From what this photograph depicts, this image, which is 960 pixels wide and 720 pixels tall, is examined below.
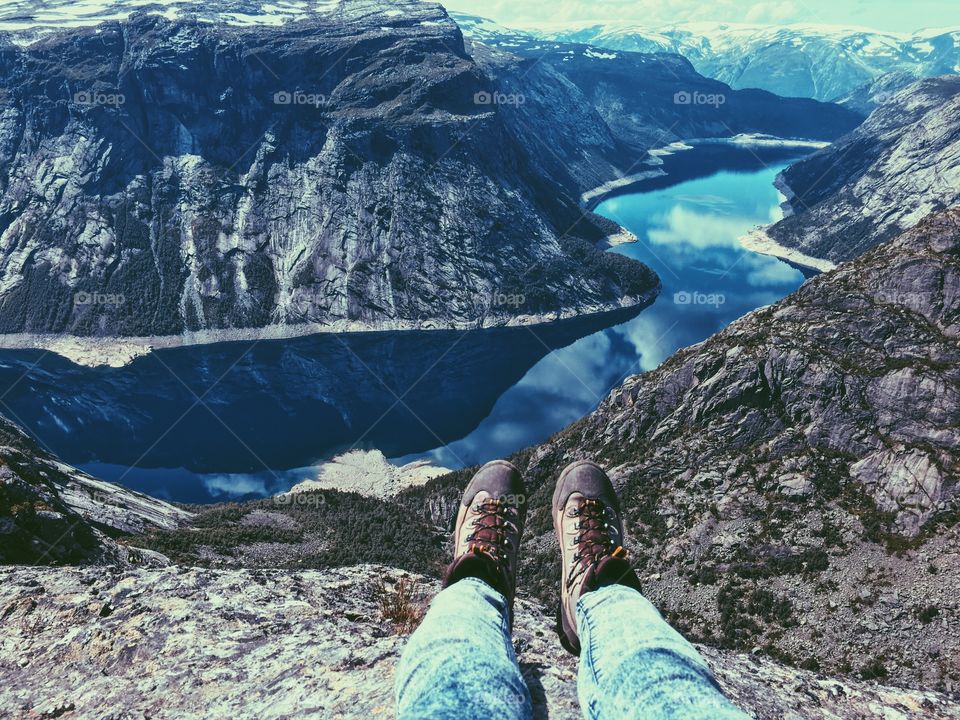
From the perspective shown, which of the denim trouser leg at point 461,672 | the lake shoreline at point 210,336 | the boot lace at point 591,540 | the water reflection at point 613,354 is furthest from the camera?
the lake shoreline at point 210,336

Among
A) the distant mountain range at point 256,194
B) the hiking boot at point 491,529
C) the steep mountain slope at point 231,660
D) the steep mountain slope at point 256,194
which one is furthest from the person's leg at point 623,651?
the steep mountain slope at point 256,194

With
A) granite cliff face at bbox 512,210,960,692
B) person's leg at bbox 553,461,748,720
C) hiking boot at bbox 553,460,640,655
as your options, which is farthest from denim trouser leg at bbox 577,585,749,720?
granite cliff face at bbox 512,210,960,692

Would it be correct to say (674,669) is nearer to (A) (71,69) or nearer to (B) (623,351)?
(B) (623,351)

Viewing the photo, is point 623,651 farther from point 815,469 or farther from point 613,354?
point 613,354

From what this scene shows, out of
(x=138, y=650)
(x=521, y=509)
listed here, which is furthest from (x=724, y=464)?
(x=138, y=650)

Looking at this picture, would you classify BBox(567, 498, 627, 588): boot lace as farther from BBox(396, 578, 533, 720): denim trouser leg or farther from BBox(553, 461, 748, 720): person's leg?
BBox(396, 578, 533, 720): denim trouser leg

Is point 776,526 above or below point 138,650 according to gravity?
below

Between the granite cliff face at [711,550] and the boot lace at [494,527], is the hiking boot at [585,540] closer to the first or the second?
the boot lace at [494,527]
